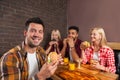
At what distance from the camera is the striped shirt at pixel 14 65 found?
1.34 metres

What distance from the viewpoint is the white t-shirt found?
1581 millimetres

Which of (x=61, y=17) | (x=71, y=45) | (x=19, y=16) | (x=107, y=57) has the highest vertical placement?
(x=61, y=17)

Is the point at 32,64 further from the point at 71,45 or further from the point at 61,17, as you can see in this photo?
the point at 61,17

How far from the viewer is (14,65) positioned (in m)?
1.40

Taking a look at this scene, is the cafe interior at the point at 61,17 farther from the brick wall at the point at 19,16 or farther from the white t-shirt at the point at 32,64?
the white t-shirt at the point at 32,64

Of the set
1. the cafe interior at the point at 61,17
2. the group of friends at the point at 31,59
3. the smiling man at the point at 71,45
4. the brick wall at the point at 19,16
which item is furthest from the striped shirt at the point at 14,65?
the smiling man at the point at 71,45

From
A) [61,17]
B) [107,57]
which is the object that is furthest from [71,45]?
[61,17]

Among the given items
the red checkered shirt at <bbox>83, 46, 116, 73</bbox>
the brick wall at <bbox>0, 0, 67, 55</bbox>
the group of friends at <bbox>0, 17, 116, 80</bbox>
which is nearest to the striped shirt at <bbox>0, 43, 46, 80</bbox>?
the group of friends at <bbox>0, 17, 116, 80</bbox>

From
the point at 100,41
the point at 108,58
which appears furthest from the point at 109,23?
the point at 108,58

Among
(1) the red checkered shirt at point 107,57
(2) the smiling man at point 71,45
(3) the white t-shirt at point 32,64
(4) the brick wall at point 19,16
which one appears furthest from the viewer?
(2) the smiling man at point 71,45

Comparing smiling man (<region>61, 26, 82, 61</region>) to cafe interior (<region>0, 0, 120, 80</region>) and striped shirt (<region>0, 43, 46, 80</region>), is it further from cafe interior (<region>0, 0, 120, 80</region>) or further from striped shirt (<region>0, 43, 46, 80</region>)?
striped shirt (<region>0, 43, 46, 80</region>)

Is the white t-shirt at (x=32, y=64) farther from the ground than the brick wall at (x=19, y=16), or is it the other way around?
the brick wall at (x=19, y=16)

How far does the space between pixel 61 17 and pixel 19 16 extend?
1352 mm

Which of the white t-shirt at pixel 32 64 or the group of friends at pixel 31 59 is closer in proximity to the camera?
the group of friends at pixel 31 59
